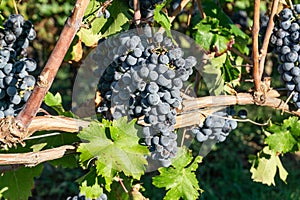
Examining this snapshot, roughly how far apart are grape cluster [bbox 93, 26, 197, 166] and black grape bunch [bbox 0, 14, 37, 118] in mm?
→ 241

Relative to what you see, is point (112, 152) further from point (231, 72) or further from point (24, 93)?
point (231, 72)

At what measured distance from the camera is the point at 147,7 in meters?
1.74

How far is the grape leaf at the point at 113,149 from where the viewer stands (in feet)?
4.91

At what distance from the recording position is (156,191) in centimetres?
357

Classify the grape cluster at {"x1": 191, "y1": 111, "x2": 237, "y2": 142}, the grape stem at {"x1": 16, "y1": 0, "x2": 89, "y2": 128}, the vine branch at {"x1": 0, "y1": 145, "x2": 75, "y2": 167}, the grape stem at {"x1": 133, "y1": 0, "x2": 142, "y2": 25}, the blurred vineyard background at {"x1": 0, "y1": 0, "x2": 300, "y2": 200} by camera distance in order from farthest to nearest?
the blurred vineyard background at {"x1": 0, "y1": 0, "x2": 300, "y2": 200}
the grape cluster at {"x1": 191, "y1": 111, "x2": 237, "y2": 142}
the grape stem at {"x1": 133, "y1": 0, "x2": 142, "y2": 25}
the vine branch at {"x1": 0, "y1": 145, "x2": 75, "y2": 167}
the grape stem at {"x1": 16, "y1": 0, "x2": 89, "y2": 128}

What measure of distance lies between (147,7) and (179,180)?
0.54 m

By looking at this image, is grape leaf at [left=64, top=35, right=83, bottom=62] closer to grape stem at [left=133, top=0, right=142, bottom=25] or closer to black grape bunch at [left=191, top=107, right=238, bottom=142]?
grape stem at [left=133, top=0, right=142, bottom=25]

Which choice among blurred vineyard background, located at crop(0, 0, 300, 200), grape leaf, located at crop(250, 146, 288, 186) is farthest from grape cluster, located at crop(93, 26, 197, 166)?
blurred vineyard background, located at crop(0, 0, 300, 200)

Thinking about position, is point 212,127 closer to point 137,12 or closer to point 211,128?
point 211,128

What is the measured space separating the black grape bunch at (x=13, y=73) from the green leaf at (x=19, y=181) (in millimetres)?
455

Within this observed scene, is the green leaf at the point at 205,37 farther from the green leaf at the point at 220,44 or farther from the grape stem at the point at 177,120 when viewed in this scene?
the grape stem at the point at 177,120

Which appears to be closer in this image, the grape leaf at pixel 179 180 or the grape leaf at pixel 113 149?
the grape leaf at pixel 113 149

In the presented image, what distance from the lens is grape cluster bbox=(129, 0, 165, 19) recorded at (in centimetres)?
173

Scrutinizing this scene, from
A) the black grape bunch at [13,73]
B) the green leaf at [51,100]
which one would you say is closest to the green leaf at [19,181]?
the green leaf at [51,100]
